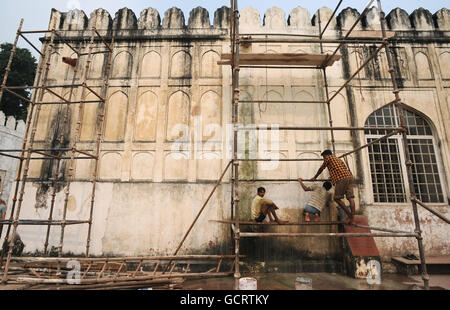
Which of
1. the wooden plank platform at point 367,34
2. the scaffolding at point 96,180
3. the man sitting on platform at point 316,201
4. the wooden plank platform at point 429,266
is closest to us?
the scaffolding at point 96,180

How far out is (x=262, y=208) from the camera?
5770mm

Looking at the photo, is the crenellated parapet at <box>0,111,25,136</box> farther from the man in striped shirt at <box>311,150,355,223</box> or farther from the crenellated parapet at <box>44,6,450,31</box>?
the man in striped shirt at <box>311,150,355,223</box>

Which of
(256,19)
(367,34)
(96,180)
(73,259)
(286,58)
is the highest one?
(256,19)

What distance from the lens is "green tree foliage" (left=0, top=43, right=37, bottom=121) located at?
813 inches

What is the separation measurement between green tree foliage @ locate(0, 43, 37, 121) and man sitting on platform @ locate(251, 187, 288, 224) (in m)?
23.5

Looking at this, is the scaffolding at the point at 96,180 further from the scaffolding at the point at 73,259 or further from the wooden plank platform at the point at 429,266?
the wooden plank platform at the point at 429,266

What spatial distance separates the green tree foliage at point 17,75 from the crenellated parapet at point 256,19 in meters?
18.3

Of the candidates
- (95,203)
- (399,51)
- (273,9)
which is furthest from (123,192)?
(399,51)

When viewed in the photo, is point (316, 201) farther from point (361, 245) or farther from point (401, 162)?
point (401, 162)

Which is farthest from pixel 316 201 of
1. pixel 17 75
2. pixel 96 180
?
pixel 17 75

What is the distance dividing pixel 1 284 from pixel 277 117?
705cm

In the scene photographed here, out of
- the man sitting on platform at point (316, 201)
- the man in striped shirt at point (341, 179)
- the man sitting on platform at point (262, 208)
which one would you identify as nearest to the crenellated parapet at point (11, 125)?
the man sitting on platform at point (262, 208)

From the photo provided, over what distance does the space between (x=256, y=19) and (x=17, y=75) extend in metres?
24.6

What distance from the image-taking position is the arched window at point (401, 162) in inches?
262
